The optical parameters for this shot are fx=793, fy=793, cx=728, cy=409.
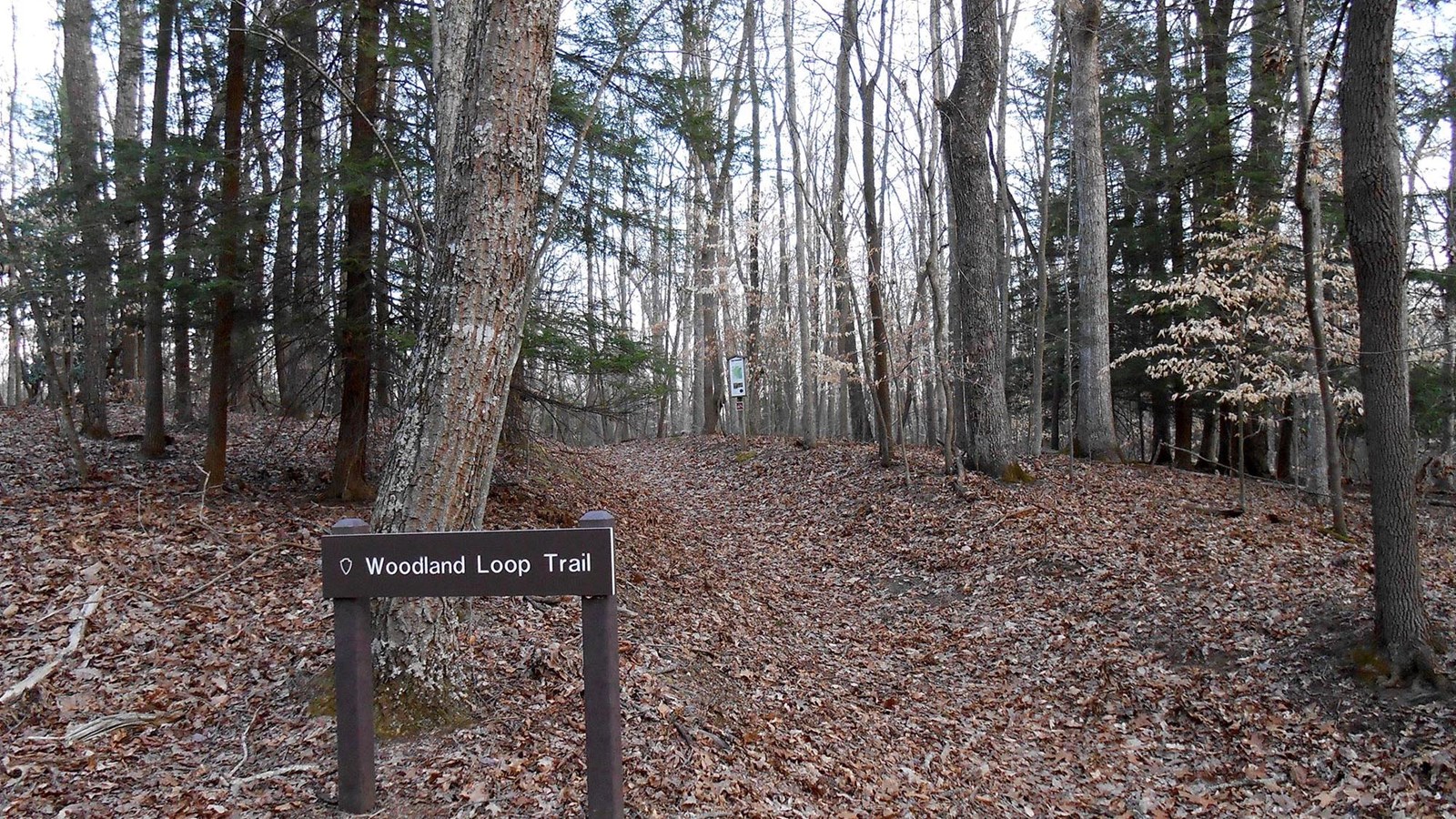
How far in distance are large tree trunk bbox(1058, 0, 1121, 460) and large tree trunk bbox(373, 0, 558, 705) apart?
39.9 ft

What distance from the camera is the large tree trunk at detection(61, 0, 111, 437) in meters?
8.78

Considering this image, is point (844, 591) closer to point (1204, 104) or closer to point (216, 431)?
point (216, 431)

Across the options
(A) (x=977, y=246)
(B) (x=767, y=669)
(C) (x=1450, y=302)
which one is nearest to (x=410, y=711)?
(B) (x=767, y=669)

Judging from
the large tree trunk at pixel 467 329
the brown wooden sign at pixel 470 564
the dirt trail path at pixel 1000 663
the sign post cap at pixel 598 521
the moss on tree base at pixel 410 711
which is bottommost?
the dirt trail path at pixel 1000 663

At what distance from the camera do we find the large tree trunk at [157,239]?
26.9 feet

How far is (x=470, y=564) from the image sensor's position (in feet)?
11.7

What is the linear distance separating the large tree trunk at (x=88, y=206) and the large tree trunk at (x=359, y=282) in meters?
2.80

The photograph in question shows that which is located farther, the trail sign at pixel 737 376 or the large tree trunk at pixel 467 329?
the trail sign at pixel 737 376

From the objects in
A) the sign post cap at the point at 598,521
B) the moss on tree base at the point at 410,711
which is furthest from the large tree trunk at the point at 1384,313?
the moss on tree base at the point at 410,711

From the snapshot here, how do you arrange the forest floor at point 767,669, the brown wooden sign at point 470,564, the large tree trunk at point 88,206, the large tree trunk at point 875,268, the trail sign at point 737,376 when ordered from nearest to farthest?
the brown wooden sign at point 470,564 < the forest floor at point 767,669 < the large tree trunk at point 88,206 < the large tree trunk at point 875,268 < the trail sign at point 737,376

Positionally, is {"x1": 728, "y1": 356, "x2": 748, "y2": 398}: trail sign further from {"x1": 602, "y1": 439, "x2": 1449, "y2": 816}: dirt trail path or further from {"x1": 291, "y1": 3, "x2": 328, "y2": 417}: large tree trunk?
{"x1": 291, "y1": 3, "x2": 328, "y2": 417}: large tree trunk

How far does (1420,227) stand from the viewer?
16.8 meters

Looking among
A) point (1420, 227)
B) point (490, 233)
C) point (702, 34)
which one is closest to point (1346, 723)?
point (490, 233)

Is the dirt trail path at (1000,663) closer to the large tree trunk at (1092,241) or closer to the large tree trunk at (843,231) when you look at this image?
the large tree trunk at (1092,241)
